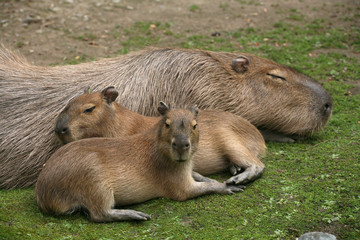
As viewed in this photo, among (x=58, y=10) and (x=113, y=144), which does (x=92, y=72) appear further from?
(x=58, y=10)

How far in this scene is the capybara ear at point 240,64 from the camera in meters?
6.27

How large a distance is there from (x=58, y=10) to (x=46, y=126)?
217 inches

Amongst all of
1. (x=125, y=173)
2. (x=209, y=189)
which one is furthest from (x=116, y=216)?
(x=209, y=189)

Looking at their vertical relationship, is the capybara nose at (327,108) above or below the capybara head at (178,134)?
below

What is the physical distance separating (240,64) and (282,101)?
27.0 inches

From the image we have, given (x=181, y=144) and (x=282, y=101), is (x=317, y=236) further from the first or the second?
(x=282, y=101)

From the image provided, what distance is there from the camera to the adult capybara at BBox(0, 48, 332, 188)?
571 centimetres

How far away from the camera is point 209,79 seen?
6.18 m

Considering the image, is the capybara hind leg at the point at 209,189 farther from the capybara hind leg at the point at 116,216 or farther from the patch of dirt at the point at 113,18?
the patch of dirt at the point at 113,18

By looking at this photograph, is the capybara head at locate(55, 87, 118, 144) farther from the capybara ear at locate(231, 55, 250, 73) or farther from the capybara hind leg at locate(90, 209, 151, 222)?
the capybara ear at locate(231, 55, 250, 73)

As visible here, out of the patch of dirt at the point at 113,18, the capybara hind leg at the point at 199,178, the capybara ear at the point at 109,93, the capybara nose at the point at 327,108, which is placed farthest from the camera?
the patch of dirt at the point at 113,18

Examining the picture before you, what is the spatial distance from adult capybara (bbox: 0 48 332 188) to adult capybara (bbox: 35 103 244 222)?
46.1 inches

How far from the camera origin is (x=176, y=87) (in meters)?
6.12

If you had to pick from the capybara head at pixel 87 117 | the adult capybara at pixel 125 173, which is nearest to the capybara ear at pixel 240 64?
the adult capybara at pixel 125 173
